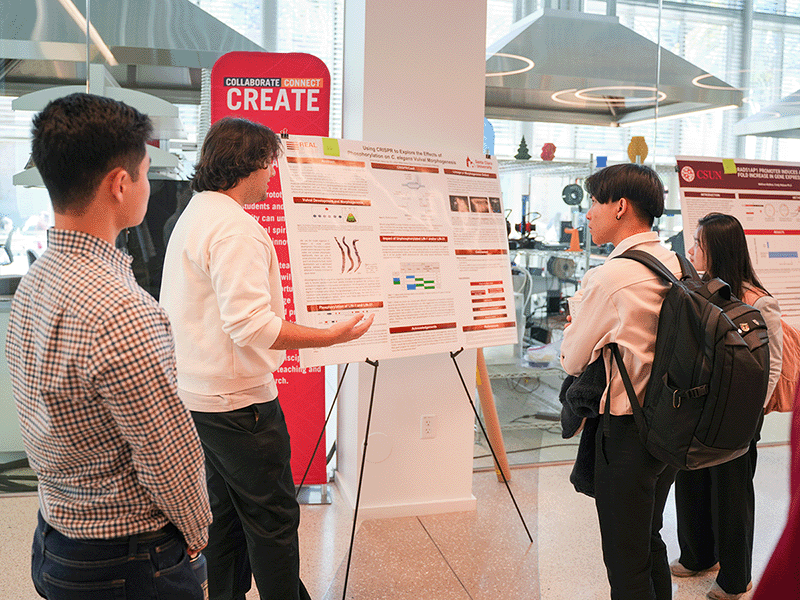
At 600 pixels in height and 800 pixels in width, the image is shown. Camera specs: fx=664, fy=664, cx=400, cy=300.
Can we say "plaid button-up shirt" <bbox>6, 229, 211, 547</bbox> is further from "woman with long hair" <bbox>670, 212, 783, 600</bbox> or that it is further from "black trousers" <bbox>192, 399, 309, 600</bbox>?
"woman with long hair" <bbox>670, 212, 783, 600</bbox>

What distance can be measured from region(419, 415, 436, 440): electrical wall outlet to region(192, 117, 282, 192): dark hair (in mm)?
1810

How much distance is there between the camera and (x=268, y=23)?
12.3ft

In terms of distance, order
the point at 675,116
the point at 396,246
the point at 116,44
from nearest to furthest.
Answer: the point at 396,246, the point at 116,44, the point at 675,116

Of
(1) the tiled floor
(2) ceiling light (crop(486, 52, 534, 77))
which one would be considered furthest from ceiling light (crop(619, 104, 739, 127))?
(1) the tiled floor

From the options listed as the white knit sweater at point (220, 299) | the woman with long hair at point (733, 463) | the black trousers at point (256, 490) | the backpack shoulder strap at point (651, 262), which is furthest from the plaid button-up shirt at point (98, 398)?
the woman with long hair at point (733, 463)

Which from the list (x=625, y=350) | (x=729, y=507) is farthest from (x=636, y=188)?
(x=729, y=507)

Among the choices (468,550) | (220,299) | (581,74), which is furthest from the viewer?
(581,74)

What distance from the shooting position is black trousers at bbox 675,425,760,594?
2.51m

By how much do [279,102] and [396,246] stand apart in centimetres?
117

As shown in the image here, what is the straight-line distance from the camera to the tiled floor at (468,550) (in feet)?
8.63

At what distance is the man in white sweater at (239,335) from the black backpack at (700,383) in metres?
0.89

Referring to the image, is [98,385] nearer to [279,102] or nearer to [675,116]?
[279,102]

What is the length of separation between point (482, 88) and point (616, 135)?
4.64ft

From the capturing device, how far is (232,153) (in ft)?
5.92
